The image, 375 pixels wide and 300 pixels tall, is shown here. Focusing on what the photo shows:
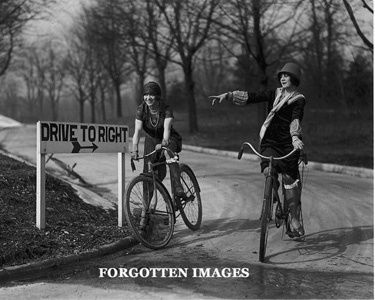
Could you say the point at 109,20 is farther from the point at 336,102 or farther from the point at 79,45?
the point at 336,102

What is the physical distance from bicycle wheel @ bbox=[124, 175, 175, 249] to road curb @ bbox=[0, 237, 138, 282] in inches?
12.3

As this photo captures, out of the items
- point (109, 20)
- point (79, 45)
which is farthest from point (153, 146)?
point (79, 45)

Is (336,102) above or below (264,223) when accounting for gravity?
above

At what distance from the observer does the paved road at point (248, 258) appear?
4.00 m

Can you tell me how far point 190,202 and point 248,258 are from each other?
139 cm

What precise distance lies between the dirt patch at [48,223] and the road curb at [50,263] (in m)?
0.13

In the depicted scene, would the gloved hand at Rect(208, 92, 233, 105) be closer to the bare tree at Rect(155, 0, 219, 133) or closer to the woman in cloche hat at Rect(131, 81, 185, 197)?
A: the woman in cloche hat at Rect(131, 81, 185, 197)

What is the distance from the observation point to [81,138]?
5.74 m

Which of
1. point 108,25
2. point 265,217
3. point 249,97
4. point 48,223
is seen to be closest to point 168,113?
point 249,97

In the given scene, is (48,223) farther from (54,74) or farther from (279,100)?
(54,74)

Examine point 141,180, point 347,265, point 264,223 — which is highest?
point 141,180

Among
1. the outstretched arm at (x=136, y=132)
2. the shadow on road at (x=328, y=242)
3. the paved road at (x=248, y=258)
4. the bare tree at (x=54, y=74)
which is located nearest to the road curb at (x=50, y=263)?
the paved road at (x=248, y=258)

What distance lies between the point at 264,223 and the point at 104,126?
2289 mm

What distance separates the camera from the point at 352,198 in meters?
9.05
